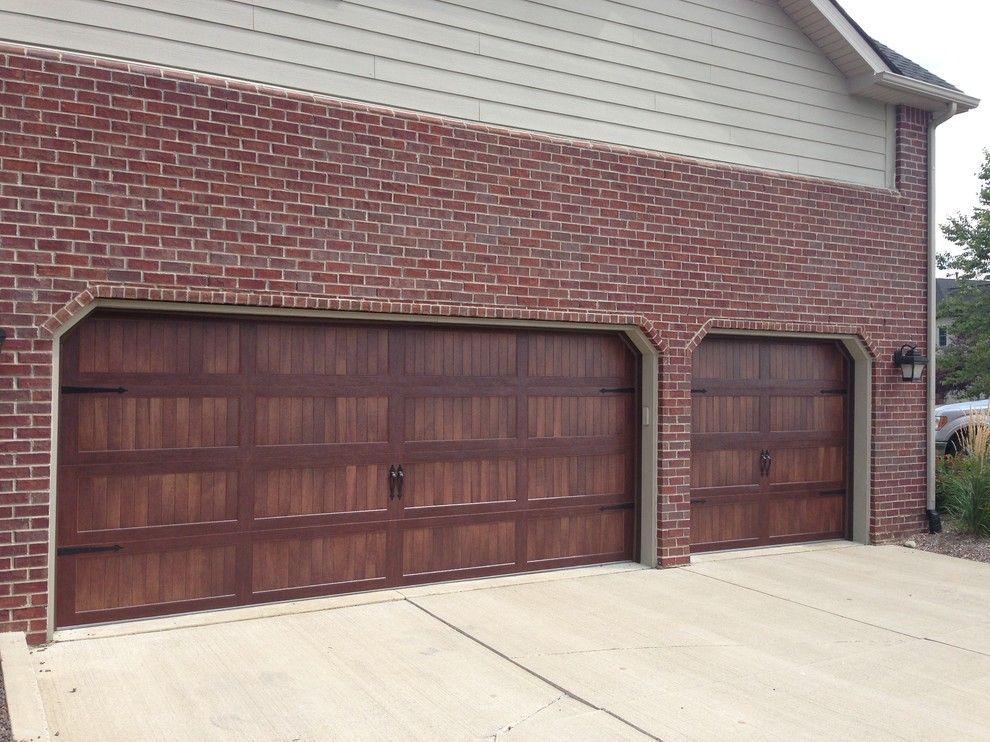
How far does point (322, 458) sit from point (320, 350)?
82 cm

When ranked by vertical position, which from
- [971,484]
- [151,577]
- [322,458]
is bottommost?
[151,577]

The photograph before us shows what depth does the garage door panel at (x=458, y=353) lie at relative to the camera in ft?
23.8

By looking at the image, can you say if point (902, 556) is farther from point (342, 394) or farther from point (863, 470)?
point (342, 394)

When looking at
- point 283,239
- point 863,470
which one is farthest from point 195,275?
point 863,470

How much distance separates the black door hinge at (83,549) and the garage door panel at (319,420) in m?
1.19

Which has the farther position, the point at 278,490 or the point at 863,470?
the point at 863,470

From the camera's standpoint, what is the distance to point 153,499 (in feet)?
20.6

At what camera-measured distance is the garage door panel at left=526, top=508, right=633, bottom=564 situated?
7.82 meters

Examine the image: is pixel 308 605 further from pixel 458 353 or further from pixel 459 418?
pixel 458 353

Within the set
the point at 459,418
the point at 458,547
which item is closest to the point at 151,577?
the point at 458,547

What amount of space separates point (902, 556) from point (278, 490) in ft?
20.1

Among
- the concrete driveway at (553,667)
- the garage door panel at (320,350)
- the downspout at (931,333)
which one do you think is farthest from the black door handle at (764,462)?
the garage door panel at (320,350)

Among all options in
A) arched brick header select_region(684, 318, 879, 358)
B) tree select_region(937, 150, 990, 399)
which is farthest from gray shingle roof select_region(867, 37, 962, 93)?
tree select_region(937, 150, 990, 399)

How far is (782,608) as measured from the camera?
6824 millimetres
